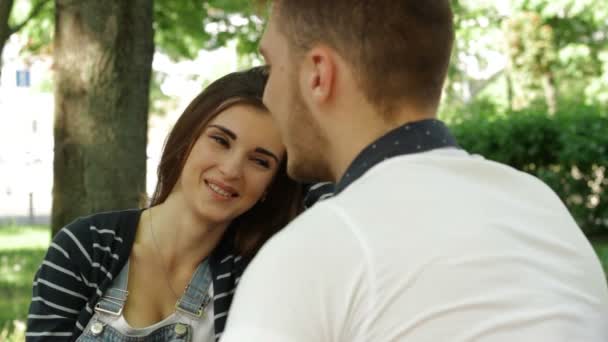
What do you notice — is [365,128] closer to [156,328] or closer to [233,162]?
[233,162]

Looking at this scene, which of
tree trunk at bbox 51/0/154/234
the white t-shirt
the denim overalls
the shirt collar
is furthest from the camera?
tree trunk at bbox 51/0/154/234

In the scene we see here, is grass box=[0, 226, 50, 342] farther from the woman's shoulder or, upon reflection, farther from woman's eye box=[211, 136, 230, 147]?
woman's eye box=[211, 136, 230, 147]

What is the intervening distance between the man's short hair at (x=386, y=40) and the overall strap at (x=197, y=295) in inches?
48.8

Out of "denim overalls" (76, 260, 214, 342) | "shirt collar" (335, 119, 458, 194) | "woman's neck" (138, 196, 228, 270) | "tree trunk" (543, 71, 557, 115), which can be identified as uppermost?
"shirt collar" (335, 119, 458, 194)

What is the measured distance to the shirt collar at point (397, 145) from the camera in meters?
1.59

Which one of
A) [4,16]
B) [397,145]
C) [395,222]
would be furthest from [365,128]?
[4,16]

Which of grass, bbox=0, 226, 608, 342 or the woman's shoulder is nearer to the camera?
the woman's shoulder

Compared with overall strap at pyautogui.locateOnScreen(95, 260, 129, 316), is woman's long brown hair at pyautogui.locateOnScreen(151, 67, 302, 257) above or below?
above

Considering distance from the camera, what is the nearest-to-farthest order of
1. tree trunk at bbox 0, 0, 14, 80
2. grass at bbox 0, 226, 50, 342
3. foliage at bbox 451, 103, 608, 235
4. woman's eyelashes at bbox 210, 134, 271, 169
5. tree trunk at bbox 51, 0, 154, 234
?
woman's eyelashes at bbox 210, 134, 271, 169 → tree trunk at bbox 51, 0, 154, 234 → tree trunk at bbox 0, 0, 14, 80 → grass at bbox 0, 226, 50, 342 → foliage at bbox 451, 103, 608, 235

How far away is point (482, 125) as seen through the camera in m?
14.2

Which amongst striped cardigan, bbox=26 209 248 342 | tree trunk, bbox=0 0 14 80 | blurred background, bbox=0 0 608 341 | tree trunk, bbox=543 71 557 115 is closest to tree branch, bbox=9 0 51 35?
blurred background, bbox=0 0 608 341

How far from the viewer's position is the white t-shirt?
1.39m

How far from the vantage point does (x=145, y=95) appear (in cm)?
507

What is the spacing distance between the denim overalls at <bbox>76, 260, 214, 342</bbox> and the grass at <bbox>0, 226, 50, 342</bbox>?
339cm
